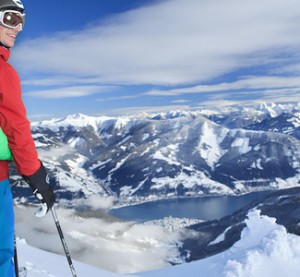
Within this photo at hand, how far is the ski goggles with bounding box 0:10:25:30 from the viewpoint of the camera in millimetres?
4520

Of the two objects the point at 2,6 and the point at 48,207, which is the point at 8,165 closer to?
the point at 48,207

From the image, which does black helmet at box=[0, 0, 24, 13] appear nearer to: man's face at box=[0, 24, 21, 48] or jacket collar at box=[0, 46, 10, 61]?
man's face at box=[0, 24, 21, 48]

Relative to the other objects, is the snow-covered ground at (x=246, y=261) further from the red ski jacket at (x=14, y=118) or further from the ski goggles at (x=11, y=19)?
the ski goggles at (x=11, y=19)

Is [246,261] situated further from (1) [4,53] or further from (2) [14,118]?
(1) [4,53]

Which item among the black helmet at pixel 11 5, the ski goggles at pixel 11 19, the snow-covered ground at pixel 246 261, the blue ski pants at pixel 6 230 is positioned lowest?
the snow-covered ground at pixel 246 261

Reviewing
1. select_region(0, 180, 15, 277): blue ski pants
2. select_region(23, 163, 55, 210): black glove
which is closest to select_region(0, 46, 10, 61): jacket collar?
select_region(23, 163, 55, 210): black glove

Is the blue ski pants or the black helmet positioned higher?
the black helmet

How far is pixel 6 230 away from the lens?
4.43 metres

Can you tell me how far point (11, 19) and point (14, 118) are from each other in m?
1.44

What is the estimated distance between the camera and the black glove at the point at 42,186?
455 cm

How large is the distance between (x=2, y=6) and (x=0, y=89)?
134 cm

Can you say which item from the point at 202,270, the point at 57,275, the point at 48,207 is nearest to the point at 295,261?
the point at 202,270

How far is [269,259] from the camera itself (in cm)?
1698

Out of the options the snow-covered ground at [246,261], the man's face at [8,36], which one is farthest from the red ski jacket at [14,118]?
the snow-covered ground at [246,261]
